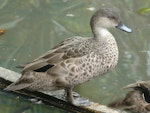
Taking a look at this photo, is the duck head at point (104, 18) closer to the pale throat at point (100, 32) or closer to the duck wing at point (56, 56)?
the pale throat at point (100, 32)

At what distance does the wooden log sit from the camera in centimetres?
375

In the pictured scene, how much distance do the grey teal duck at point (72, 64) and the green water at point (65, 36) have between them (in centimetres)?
30

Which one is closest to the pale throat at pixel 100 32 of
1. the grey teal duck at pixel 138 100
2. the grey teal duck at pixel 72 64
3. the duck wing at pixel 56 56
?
the grey teal duck at pixel 72 64

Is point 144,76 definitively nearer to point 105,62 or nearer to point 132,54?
point 132,54

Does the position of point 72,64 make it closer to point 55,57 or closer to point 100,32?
point 55,57

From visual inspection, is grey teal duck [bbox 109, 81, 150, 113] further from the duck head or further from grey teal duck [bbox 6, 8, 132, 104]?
the duck head

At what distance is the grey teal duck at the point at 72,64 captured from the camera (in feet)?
12.0

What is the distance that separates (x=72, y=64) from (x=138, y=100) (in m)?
0.63

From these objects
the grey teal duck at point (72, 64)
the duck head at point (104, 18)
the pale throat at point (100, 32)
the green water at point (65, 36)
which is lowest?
the green water at point (65, 36)

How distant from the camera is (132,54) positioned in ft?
15.2

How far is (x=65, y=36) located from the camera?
4.90 m

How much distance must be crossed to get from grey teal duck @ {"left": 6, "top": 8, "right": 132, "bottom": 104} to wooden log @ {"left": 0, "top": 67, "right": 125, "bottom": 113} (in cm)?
8

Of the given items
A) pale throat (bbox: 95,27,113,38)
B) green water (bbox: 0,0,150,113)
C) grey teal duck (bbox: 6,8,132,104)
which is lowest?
green water (bbox: 0,0,150,113)

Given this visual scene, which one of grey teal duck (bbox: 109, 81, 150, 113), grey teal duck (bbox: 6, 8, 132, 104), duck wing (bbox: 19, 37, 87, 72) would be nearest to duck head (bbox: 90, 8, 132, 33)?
grey teal duck (bbox: 6, 8, 132, 104)
